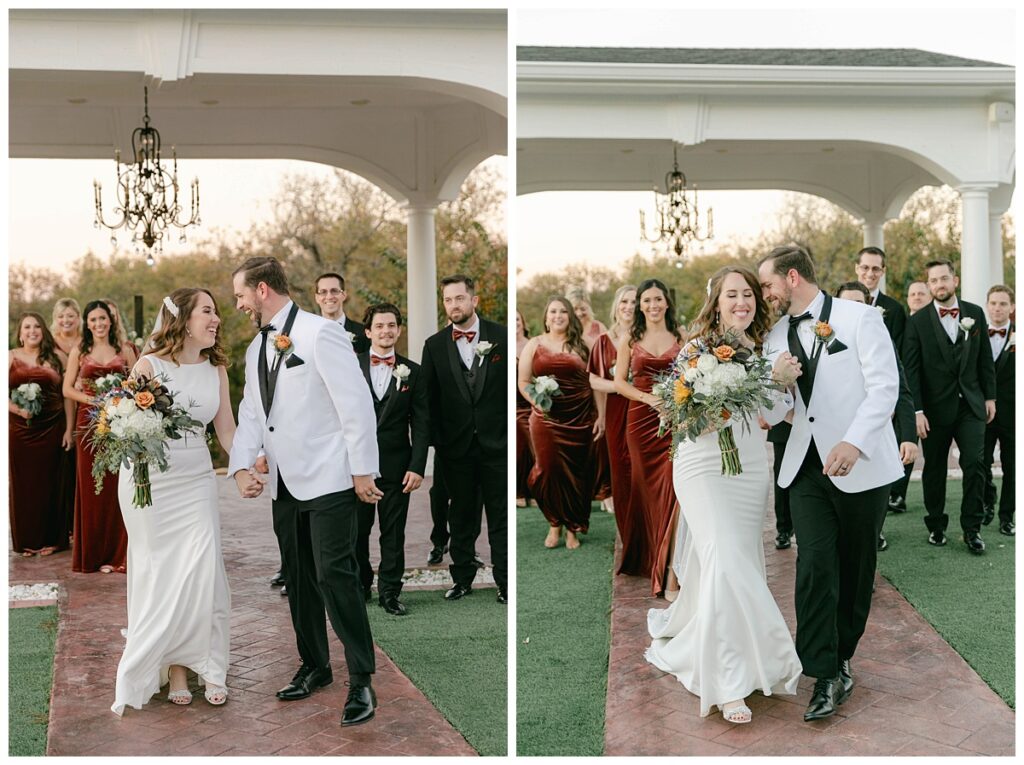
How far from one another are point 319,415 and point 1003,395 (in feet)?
19.8

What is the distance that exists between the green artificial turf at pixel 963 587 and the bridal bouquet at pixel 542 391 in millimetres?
2505

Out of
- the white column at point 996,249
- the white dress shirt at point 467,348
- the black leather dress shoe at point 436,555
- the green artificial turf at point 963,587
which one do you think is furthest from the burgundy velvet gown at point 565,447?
the white column at point 996,249

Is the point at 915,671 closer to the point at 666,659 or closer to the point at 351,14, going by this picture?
the point at 666,659

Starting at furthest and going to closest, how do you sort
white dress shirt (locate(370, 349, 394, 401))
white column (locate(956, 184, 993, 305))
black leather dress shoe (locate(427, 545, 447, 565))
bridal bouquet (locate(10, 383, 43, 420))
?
white column (locate(956, 184, 993, 305)) < bridal bouquet (locate(10, 383, 43, 420)) < black leather dress shoe (locate(427, 545, 447, 565)) < white dress shirt (locate(370, 349, 394, 401))

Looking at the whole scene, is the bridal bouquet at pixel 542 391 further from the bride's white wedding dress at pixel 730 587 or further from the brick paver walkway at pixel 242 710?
the bride's white wedding dress at pixel 730 587

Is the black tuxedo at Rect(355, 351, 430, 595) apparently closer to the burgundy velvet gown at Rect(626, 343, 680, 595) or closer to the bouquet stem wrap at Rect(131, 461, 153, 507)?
the burgundy velvet gown at Rect(626, 343, 680, 595)

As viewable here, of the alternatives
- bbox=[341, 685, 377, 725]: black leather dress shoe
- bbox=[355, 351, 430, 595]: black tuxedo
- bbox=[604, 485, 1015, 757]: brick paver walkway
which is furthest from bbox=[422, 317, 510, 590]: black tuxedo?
bbox=[341, 685, 377, 725]: black leather dress shoe

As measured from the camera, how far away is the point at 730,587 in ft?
15.7

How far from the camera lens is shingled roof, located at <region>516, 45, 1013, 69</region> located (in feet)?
32.9

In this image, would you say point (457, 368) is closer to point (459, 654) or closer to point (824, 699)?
point (459, 654)

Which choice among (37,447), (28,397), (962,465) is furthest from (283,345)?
(962,465)

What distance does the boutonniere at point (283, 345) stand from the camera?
4.75 m

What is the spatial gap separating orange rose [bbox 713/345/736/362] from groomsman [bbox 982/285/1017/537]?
15.1ft

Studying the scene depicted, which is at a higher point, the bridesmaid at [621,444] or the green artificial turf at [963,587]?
the bridesmaid at [621,444]
